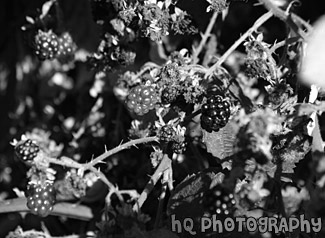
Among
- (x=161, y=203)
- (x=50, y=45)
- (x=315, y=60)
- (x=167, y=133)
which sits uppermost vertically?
(x=50, y=45)

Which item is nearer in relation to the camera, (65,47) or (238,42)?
(238,42)

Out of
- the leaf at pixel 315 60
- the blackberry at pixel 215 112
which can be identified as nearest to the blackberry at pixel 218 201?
the blackberry at pixel 215 112

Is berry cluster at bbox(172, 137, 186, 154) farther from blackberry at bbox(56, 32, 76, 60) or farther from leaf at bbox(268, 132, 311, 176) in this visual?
blackberry at bbox(56, 32, 76, 60)

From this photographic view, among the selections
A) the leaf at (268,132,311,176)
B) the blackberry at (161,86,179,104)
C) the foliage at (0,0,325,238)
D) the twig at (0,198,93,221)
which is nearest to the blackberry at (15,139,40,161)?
the foliage at (0,0,325,238)

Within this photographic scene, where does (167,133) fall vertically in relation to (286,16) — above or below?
below

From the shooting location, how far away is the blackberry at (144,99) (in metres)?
1.02

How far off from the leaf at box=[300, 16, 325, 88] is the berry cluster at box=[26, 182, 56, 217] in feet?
1.54

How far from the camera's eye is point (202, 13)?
1121 mm

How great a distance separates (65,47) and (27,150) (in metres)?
0.32

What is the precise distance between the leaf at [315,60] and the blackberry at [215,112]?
0.14 metres

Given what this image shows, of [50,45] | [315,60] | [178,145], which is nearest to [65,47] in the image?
[50,45]

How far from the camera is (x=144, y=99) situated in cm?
102

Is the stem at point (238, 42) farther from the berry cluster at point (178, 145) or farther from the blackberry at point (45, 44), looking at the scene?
the blackberry at point (45, 44)

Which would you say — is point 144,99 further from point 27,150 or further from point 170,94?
point 27,150
